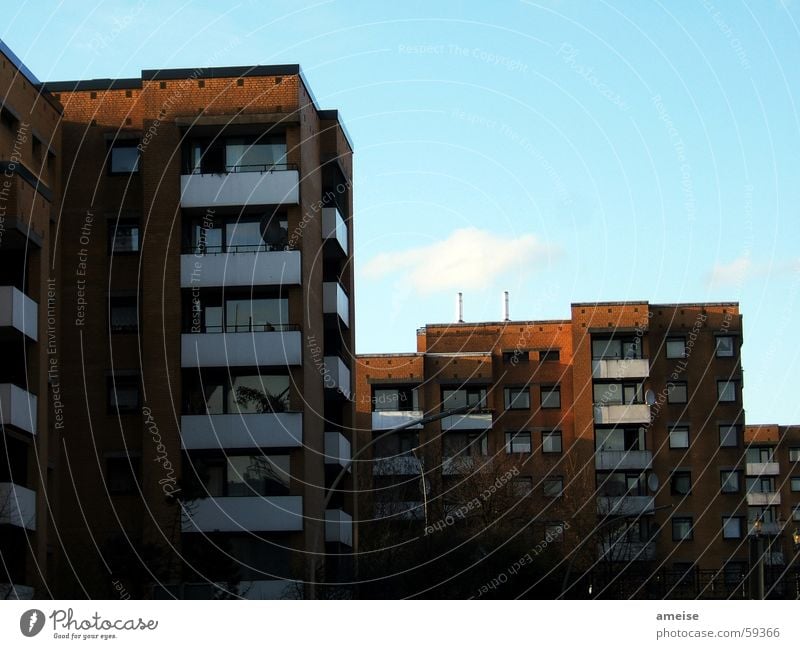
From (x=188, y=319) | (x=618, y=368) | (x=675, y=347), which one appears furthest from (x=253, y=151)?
(x=675, y=347)

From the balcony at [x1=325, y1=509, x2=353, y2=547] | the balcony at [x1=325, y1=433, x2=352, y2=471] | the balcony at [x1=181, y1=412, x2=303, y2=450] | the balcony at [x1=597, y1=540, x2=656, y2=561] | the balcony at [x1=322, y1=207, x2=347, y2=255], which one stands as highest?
the balcony at [x1=322, y1=207, x2=347, y2=255]

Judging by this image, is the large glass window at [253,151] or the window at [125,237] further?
the window at [125,237]

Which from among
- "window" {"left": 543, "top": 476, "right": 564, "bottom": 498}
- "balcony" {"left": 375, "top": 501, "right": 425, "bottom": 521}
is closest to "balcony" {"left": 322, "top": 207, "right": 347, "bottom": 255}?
"balcony" {"left": 375, "top": 501, "right": 425, "bottom": 521}

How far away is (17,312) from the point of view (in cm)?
3966

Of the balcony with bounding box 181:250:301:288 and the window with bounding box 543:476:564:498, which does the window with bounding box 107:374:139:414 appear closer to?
the balcony with bounding box 181:250:301:288

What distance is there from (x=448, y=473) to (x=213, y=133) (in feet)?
125

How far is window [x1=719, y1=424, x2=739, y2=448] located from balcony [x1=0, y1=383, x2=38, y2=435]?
58.9m

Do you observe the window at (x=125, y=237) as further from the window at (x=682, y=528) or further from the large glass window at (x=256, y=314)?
the window at (x=682, y=528)

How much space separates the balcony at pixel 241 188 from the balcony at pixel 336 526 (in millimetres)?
11429

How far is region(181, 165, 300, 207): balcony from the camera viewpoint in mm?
49469

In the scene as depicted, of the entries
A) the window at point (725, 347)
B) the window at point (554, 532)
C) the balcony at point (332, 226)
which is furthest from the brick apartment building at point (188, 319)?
the window at point (725, 347)

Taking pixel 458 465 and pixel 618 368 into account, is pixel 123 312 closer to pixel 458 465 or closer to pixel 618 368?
pixel 458 465

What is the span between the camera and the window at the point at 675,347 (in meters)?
91.4
